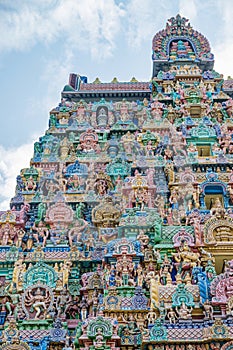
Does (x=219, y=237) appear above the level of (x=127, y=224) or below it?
below

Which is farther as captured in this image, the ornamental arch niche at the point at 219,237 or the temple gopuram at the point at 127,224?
the ornamental arch niche at the point at 219,237

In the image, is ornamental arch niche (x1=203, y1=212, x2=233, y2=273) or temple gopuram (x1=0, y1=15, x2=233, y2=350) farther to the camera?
ornamental arch niche (x1=203, y1=212, x2=233, y2=273)

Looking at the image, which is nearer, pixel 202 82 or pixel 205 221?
pixel 205 221

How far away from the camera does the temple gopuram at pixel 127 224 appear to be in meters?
11.3

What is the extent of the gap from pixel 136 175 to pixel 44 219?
289cm

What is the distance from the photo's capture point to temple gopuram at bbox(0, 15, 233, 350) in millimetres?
11297

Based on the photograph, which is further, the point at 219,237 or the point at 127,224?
the point at 127,224

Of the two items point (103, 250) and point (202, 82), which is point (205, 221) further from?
point (202, 82)

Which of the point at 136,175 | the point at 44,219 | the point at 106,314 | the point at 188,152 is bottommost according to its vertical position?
the point at 106,314

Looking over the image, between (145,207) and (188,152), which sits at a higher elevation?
(188,152)

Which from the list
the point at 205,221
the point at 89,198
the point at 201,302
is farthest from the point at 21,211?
the point at 201,302

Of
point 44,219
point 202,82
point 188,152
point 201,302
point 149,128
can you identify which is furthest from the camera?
point 202,82

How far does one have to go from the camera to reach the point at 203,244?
1373cm

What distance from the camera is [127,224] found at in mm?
14508
